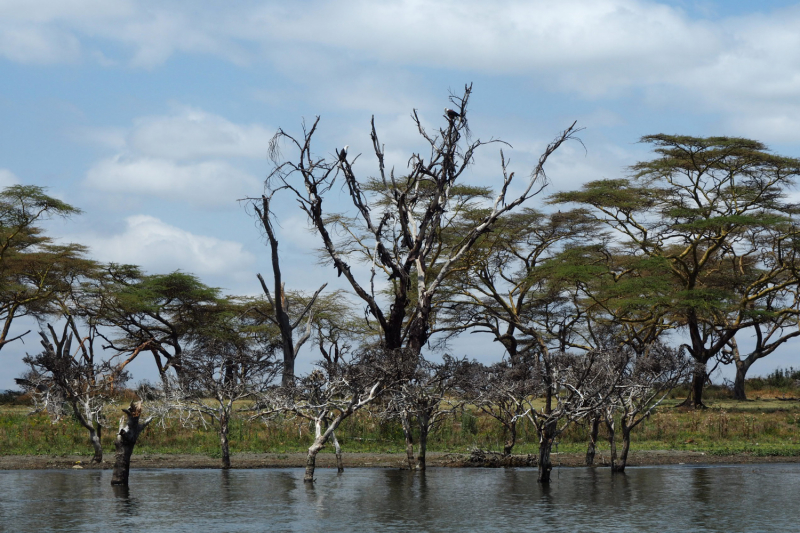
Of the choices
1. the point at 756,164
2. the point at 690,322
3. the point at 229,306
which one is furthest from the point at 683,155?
the point at 229,306

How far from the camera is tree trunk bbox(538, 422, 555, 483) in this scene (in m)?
23.8

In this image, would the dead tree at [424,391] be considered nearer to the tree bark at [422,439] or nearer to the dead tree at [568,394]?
the tree bark at [422,439]

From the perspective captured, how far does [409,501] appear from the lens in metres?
22.3

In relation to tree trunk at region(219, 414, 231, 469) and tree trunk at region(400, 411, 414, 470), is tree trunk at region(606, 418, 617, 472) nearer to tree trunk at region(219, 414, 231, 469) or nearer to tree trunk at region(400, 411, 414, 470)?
tree trunk at region(400, 411, 414, 470)

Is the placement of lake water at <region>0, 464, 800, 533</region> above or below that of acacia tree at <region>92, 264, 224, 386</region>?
below

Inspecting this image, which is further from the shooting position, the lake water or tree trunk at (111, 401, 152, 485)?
tree trunk at (111, 401, 152, 485)

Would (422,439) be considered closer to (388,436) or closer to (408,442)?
(408,442)

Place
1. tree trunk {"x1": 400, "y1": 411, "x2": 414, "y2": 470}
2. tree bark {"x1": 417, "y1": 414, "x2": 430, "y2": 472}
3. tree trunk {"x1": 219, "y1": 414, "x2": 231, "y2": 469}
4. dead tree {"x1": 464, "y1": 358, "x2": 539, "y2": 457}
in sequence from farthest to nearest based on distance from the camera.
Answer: tree trunk {"x1": 219, "y1": 414, "x2": 231, "y2": 469} → tree trunk {"x1": 400, "y1": 411, "x2": 414, "y2": 470} → tree bark {"x1": 417, "y1": 414, "x2": 430, "y2": 472} → dead tree {"x1": 464, "y1": 358, "x2": 539, "y2": 457}

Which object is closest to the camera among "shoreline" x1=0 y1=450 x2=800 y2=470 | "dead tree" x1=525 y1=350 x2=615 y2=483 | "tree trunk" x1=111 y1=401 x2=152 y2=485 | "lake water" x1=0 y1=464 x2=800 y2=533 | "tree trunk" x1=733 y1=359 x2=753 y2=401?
"lake water" x1=0 y1=464 x2=800 y2=533

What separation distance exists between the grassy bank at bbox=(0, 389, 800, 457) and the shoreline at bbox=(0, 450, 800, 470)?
3.92 feet

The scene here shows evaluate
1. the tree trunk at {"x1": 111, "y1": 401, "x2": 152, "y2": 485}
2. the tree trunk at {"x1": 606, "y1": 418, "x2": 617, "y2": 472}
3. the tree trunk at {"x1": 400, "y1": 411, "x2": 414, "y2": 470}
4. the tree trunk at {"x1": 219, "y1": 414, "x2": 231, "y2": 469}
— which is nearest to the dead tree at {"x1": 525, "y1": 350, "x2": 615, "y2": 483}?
the tree trunk at {"x1": 606, "y1": 418, "x2": 617, "y2": 472}

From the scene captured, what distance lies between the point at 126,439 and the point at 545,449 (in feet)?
37.0

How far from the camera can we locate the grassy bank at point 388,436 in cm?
3681

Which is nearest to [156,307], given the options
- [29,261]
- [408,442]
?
[29,261]
